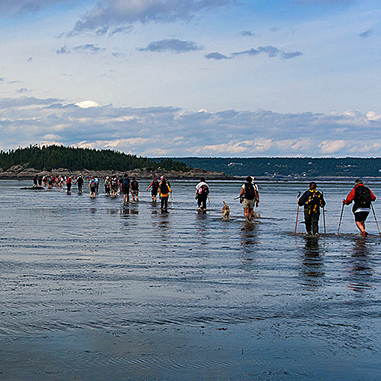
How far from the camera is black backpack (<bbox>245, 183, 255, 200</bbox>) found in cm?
2472

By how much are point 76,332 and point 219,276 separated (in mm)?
4662

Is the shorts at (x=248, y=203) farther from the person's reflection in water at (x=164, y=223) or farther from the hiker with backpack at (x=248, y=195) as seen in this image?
the person's reflection in water at (x=164, y=223)

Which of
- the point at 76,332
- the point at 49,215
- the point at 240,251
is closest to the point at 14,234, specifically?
the point at 240,251

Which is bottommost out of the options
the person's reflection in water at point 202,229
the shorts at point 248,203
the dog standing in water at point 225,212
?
the person's reflection in water at point 202,229

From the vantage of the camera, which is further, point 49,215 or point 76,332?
point 49,215

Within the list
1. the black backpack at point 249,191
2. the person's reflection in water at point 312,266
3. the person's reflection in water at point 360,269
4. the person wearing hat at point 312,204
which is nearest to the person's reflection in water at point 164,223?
the black backpack at point 249,191

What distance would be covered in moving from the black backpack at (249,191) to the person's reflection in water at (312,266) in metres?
6.92

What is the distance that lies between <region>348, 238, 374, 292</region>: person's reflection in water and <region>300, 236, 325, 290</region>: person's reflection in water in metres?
0.56

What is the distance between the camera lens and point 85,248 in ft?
51.8

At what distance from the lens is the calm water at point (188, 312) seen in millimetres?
6184

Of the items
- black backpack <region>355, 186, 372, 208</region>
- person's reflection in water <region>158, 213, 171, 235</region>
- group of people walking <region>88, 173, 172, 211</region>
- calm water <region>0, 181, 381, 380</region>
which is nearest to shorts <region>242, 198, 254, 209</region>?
person's reflection in water <region>158, 213, 171, 235</region>

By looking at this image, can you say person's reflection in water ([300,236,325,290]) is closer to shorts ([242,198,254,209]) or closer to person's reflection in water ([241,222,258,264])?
person's reflection in water ([241,222,258,264])

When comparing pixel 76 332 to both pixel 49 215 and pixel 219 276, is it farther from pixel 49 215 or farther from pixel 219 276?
pixel 49 215

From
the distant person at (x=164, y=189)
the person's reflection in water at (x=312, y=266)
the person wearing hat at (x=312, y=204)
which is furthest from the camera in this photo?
the distant person at (x=164, y=189)
